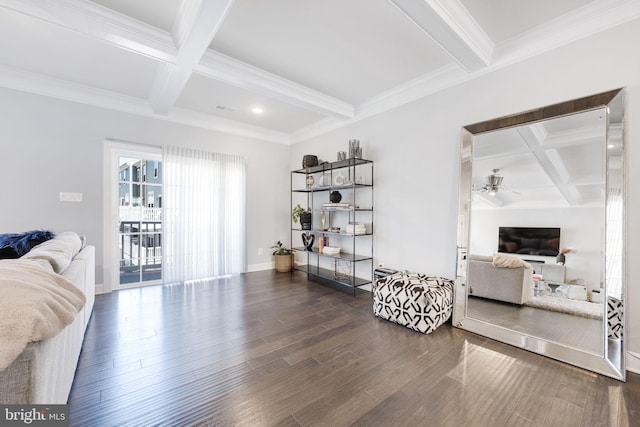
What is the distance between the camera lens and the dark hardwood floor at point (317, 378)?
146cm

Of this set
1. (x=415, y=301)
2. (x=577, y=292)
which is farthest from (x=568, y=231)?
(x=415, y=301)

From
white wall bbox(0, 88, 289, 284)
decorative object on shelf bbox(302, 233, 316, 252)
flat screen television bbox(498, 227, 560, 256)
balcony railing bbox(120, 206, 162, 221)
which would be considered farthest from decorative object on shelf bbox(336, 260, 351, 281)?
white wall bbox(0, 88, 289, 284)

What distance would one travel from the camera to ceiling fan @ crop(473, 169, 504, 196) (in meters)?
2.57

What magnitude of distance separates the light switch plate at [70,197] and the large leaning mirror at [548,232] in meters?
4.52

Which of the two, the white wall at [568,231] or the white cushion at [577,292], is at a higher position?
the white wall at [568,231]

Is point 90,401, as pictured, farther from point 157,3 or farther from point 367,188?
point 367,188

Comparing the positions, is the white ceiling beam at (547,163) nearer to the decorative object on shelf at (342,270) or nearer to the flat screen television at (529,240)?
the flat screen television at (529,240)

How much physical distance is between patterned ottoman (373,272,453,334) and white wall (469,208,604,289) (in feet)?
1.71

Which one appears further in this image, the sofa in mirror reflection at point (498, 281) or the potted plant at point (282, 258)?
the potted plant at point (282, 258)

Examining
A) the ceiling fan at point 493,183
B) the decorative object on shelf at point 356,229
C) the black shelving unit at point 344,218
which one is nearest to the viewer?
the ceiling fan at point 493,183

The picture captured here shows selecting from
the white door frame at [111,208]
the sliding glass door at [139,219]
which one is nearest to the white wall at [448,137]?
the sliding glass door at [139,219]

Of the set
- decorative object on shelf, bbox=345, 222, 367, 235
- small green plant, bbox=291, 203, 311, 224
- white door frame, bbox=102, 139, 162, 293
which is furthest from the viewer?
small green plant, bbox=291, 203, 311, 224

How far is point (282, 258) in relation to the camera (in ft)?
16.3

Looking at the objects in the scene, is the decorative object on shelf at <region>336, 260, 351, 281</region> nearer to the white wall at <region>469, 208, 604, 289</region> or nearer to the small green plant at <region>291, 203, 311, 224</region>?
the small green plant at <region>291, 203, 311, 224</region>
